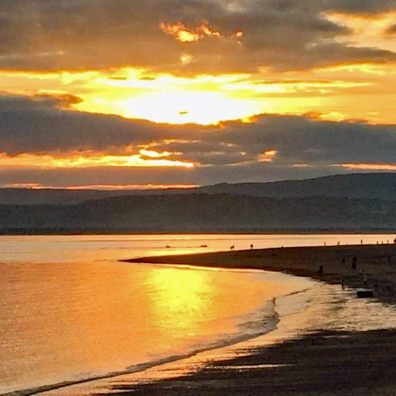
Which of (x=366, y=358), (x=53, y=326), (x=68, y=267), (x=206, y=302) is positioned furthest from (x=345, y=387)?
(x=68, y=267)

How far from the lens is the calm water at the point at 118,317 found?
30103mm

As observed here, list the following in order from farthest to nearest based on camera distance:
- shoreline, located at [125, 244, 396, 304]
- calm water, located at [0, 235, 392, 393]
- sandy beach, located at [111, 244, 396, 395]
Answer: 1. shoreline, located at [125, 244, 396, 304]
2. calm water, located at [0, 235, 392, 393]
3. sandy beach, located at [111, 244, 396, 395]

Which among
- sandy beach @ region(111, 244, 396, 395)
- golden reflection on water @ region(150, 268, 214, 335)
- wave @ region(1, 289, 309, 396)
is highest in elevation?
sandy beach @ region(111, 244, 396, 395)

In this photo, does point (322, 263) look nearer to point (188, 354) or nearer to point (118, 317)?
point (118, 317)

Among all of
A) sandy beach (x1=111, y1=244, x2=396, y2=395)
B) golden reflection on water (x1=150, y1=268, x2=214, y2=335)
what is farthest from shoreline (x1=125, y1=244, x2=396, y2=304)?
sandy beach (x1=111, y1=244, x2=396, y2=395)

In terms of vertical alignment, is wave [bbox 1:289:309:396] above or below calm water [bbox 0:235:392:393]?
above

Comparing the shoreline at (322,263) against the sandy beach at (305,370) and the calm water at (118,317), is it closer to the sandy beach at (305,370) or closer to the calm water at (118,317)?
the calm water at (118,317)

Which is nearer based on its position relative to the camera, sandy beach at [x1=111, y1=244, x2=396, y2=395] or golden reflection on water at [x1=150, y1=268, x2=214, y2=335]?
sandy beach at [x1=111, y1=244, x2=396, y2=395]

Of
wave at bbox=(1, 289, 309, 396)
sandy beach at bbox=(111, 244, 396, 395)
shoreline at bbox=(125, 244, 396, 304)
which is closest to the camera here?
sandy beach at bbox=(111, 244, 396, 395)

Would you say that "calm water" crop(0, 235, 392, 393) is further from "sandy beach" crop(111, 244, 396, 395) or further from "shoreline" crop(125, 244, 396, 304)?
"sandy beach" crop(111, 244, 396, 395)

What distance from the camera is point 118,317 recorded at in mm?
45219

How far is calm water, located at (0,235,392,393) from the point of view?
3010 cm

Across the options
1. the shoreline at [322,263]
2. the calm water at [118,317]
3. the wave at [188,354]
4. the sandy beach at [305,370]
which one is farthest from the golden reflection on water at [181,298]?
the sandy beach at [305,370]

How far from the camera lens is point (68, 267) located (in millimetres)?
89812
